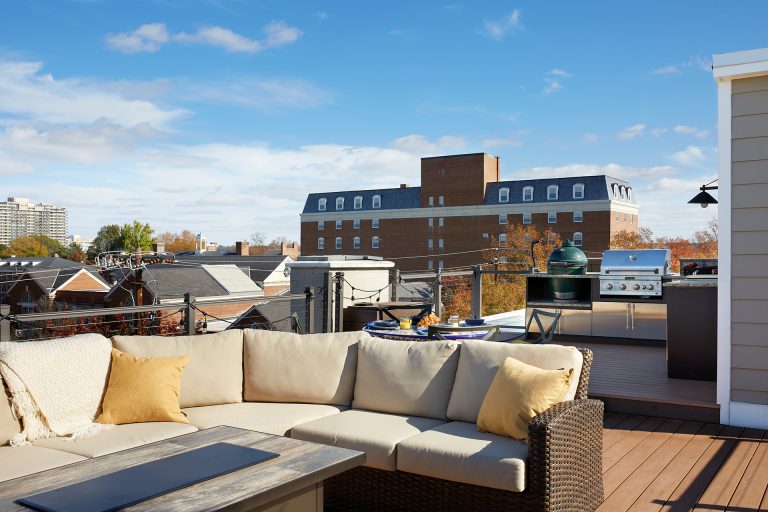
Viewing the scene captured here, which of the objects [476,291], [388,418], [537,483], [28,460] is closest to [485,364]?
[388,418]

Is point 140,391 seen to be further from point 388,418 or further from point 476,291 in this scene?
point 476,291

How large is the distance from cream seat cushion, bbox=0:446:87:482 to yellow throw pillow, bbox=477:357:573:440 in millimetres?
2125

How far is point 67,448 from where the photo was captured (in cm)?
336

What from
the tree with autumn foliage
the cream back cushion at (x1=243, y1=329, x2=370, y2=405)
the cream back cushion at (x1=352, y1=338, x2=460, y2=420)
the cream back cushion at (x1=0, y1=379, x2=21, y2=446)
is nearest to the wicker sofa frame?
the cream back cushion at (x1=352, y1=338, x2=460, y2=420)

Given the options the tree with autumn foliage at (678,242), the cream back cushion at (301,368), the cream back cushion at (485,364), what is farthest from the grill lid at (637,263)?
the tree with autumn foliage at (678,242)

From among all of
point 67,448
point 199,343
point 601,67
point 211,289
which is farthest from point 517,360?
point 211,289

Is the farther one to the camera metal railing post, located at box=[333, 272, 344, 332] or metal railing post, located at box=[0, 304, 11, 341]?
metal railing post, located at box=[333, 272, 344, 332]

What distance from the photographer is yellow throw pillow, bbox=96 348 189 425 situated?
3.80 metres

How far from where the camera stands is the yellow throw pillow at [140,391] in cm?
380

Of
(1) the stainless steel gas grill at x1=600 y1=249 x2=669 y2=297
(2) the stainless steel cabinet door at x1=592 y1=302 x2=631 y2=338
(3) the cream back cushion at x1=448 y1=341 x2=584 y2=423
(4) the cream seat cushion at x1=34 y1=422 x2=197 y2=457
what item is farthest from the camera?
(2) the stainless steel cabinet door at x1=592 y1=302 x2=631 y2=338

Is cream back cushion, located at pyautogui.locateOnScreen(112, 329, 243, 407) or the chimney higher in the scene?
the chimney

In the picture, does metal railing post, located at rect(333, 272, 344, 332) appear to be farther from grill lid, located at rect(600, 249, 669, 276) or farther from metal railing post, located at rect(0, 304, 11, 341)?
metal railing post, located at rect(0, 304, 11, 341)

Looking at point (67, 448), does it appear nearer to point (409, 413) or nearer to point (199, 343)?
point (199, 343)

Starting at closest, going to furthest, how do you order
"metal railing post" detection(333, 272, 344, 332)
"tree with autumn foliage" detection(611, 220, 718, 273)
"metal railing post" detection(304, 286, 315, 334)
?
1. "metal railing post" detection(304, 286, 315, 334)
2. "metal railing post" detection(333, 272, 344, 332)
3. "tree with autumn foliage" detection(611, 220, 718, 273)
